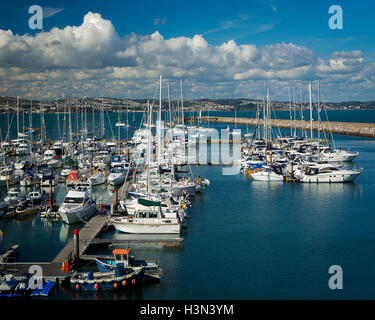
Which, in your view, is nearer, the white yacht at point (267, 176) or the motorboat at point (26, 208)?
the motorboat at point (26, 208)

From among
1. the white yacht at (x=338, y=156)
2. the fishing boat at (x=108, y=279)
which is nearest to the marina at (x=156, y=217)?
the fishing boat at (x=108, y=279)

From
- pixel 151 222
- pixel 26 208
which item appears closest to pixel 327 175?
pixel 151 222

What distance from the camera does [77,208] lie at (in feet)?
95.8

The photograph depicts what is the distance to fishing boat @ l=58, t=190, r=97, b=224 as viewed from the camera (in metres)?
28.9

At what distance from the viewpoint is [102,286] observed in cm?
1920

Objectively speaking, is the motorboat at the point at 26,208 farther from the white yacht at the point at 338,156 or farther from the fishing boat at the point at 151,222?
the white yacht at the point at 338,156

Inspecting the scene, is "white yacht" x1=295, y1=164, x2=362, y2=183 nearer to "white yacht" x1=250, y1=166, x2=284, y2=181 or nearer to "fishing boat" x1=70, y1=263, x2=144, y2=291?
"white yacht" x1=250, y1=166, x2=284, y2=181

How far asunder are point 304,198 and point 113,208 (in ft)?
57.0

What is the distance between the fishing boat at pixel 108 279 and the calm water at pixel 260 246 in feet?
1.11

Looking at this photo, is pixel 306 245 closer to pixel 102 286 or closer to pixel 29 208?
pixel 102 286

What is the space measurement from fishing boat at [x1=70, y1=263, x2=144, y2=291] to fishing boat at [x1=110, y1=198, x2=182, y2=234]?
21.9 feet

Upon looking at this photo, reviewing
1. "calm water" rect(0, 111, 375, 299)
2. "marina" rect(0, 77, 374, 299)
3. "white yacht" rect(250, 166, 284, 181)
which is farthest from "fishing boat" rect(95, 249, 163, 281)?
"white yacht" rect(250, 166, 284, 181)

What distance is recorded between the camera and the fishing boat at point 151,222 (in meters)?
26.3
